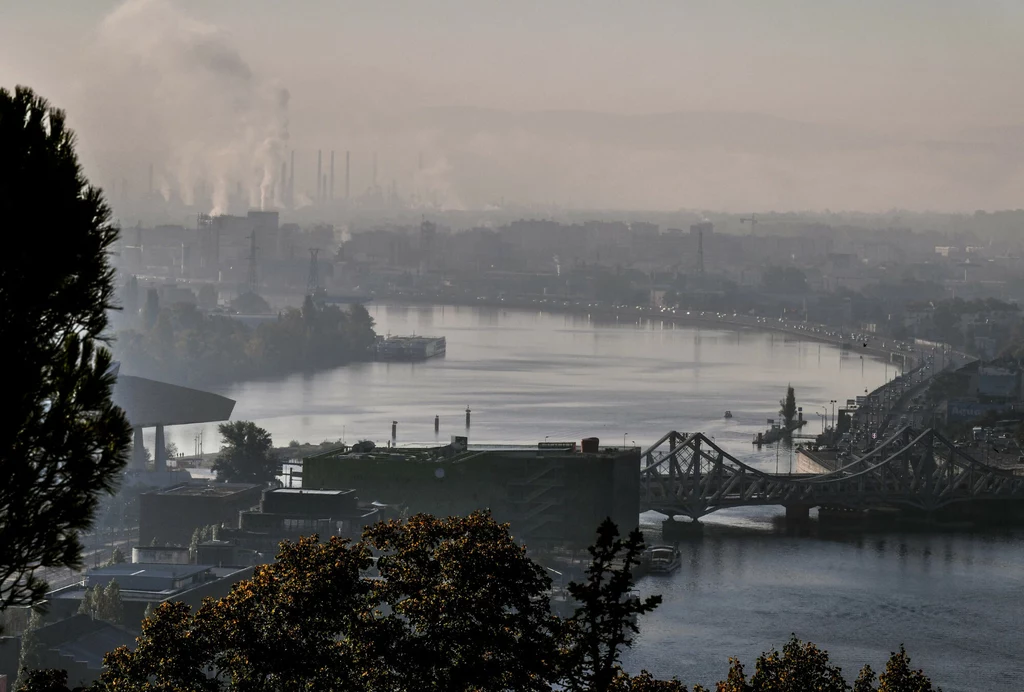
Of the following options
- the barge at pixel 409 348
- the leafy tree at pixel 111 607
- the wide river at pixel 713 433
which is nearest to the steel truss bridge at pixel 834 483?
the wide river at pixel 713 433

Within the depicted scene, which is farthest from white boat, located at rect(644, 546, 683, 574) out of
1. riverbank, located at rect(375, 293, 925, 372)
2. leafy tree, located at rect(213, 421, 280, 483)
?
riverbank, located at rect(375, 293, 925, 372)

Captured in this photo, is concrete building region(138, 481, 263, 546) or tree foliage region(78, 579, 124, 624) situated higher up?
concrete building region(138, 481, 263, 546)

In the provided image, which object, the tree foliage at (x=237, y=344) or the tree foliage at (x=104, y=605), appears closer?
the tree foliage at (x=104, y=605)

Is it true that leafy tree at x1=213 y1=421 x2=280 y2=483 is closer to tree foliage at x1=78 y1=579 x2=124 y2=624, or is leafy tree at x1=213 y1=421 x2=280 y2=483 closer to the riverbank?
tree foliage at x1=78 y1=579 x2=124 y2=624

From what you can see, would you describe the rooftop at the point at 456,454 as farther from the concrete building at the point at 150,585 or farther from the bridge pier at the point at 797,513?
the concrete building at the point at 150,585

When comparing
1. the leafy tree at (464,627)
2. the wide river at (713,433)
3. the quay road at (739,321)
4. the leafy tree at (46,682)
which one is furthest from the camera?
the quay road at (739,321)

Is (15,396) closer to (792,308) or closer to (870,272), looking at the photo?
(792,308)
